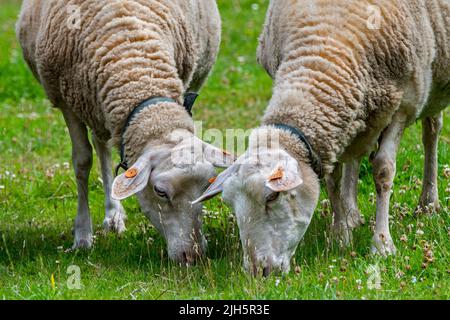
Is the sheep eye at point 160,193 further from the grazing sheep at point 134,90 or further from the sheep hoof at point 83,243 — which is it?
the sheep hoof at point 83,243

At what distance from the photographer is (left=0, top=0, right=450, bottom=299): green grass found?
503 centimetres

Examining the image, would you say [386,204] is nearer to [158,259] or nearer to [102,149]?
[158,259]

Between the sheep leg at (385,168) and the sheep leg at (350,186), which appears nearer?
→ the sheep leg at (385,168)

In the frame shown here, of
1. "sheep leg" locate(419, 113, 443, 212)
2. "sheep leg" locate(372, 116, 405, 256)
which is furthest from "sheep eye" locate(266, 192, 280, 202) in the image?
"sheep leg" locate(419, 113, 443, 212)

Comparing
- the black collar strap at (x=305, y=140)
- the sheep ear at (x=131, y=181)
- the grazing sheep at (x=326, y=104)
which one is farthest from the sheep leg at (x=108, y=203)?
the black collar strap at (x=305, y=140)

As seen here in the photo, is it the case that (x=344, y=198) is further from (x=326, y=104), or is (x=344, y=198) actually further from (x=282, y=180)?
(x=282, y=180)

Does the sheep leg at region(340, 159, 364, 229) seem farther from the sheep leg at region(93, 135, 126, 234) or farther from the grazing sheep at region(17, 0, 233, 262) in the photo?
the sheep leg at region(93, 135, 126, 234)

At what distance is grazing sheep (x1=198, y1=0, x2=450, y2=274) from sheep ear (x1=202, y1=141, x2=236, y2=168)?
0.32 meters

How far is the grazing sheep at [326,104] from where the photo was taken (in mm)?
5148

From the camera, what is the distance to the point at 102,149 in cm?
746

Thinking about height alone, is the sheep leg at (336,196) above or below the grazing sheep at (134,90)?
below

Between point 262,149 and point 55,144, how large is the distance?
4.84 metres

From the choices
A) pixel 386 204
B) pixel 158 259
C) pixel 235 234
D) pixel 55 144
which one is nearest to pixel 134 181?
pixel 158 259

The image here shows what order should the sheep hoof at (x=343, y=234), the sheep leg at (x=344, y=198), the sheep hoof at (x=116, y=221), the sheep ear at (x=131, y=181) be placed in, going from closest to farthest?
the sheep ear at (x=131, y=181)
the sheep hoof at (x=343, y=234)
the sheep leg at (x=344, y=198)
the sheep hoof at (x=116, y=221)
